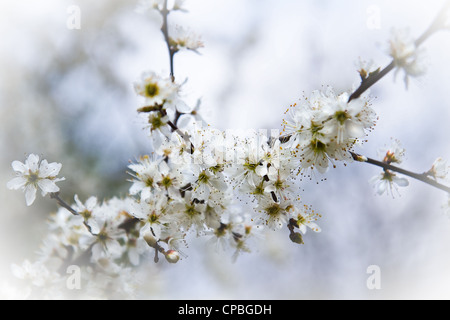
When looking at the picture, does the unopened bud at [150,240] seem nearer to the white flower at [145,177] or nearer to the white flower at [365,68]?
the white flower at [145,177]

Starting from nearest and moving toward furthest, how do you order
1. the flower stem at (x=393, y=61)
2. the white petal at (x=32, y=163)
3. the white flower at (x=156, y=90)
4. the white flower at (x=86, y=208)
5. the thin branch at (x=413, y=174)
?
the flower stem at (x=393, y=61), the white flower at (x=156, y=90), the thin branch at (x=413, y=174), the white petal at (x=32, y=163), the white flower at (x=86, y=208)

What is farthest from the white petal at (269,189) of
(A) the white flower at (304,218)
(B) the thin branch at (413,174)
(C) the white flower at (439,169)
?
(C) the white flower at (439,169)

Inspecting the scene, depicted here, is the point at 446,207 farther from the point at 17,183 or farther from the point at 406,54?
the point at 17,183

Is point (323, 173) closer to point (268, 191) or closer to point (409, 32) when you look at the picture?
point (268, 191)

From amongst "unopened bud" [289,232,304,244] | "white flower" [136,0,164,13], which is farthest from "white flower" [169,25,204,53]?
"unopened bud" [289,232,304,244]

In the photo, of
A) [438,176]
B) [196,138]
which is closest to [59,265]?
[196,138]

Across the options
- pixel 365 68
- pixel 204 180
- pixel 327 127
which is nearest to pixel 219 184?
pixel 204 180

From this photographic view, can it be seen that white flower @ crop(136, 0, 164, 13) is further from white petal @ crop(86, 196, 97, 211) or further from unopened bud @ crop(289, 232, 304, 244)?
unopened bud @ crop(289, 232, 304, 244)

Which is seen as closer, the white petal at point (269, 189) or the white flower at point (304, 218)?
the white petal at point (269, 189)
